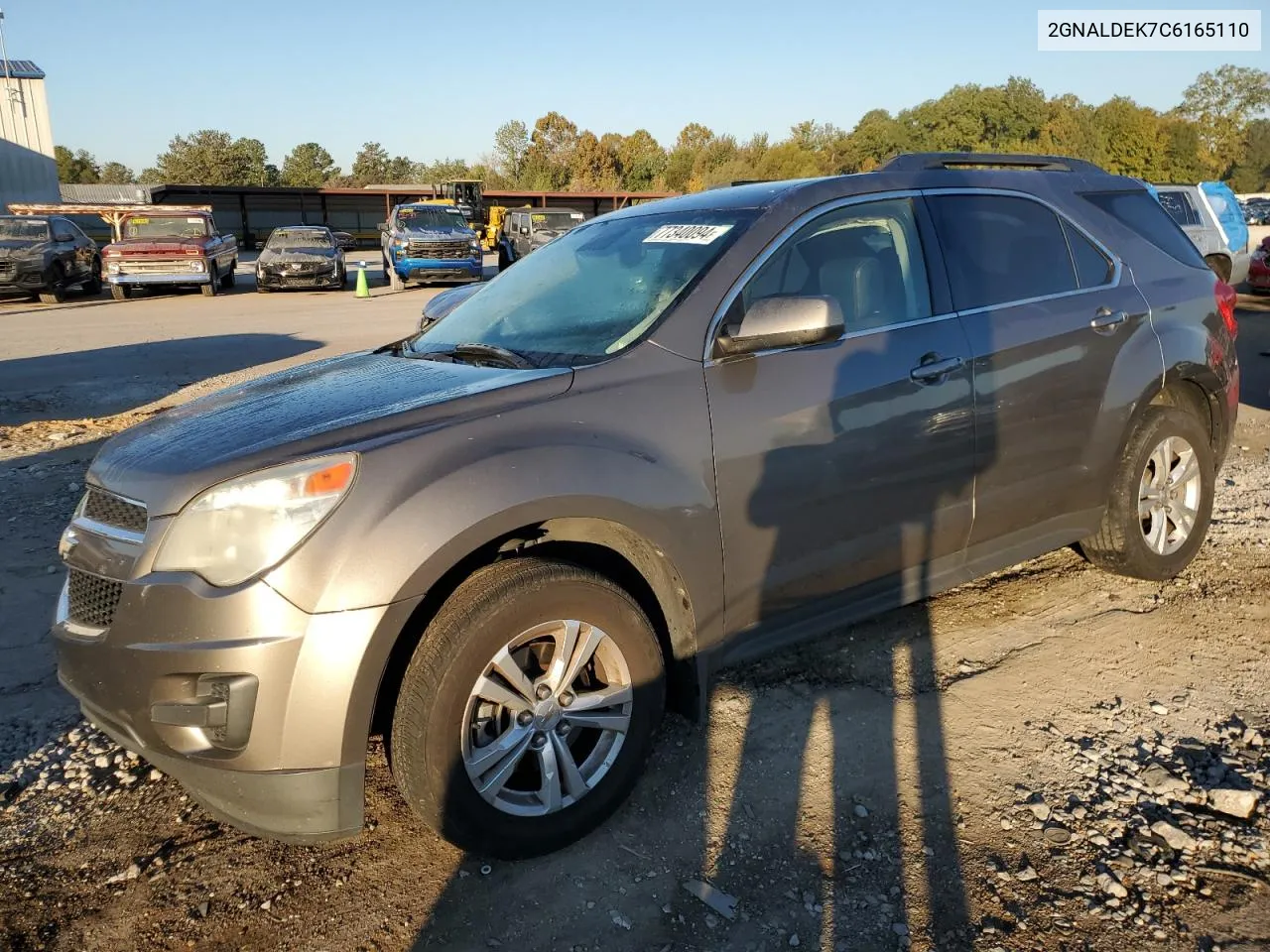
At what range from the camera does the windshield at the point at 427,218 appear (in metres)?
24.8

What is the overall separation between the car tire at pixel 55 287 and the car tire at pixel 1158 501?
71.4 ft

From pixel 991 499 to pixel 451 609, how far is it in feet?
7.16

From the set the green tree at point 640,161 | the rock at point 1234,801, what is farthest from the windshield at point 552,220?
the green tree at point 640,161

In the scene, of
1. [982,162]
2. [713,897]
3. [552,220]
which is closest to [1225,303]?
[982,162]

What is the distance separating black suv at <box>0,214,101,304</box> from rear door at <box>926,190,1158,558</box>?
21.3 meters

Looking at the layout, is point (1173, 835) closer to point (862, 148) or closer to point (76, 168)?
point (862, 148)

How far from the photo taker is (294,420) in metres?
2.65

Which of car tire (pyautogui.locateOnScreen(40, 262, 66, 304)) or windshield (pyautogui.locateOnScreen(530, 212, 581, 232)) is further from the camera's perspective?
windshield (pyautogui.locateOnScreen(530, 212, 581, 232))

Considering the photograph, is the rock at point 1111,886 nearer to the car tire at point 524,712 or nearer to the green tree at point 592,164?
the car tire at point 524,712

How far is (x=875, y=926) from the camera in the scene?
92.5 inches

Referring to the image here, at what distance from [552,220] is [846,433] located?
2644cm

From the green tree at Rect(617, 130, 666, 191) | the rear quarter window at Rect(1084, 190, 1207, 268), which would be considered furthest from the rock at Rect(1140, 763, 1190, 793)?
the green tree at Rect(617, 130, 666, 191)

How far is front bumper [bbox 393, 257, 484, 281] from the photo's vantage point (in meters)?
24.3

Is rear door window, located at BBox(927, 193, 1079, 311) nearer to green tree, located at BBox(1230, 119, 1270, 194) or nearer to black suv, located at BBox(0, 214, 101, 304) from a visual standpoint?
black suv, located at BBox(0, 214, 101, 304)
